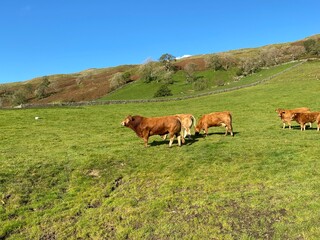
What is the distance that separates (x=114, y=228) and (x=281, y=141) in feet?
37.6

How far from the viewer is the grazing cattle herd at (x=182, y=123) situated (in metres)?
17.0

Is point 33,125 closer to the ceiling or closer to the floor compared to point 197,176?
closer to the ceiling

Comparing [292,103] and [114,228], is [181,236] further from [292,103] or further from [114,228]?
[292,103]

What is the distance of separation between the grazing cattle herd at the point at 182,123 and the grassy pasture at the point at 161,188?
76 centimetres

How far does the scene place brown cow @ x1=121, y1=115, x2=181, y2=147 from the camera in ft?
55.5

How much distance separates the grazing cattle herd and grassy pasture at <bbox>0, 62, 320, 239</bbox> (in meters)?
0.76

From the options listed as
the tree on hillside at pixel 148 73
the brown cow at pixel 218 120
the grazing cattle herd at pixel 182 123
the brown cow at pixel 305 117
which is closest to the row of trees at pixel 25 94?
the tree on hillside at pixel 148 73

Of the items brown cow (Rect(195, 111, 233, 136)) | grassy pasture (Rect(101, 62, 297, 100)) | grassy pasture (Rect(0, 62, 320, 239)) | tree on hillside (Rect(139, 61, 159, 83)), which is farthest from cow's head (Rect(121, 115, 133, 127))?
tree on hillside (Rect(139, 61, 159, 83))

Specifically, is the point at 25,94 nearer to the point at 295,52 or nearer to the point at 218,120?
the point at 295,52

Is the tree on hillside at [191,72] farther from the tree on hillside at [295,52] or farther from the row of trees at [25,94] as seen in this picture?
the row of trees at [25,94]

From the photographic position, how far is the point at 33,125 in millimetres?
27516

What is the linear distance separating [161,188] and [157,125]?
5271mm

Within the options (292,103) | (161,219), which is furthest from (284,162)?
(292,103)

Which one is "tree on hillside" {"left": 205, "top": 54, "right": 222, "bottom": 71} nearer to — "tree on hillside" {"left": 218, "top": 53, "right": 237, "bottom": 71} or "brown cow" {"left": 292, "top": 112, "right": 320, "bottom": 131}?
"tree on hillside" {"left": 218, "top": 53, "right": 237, "bottom": 71}
